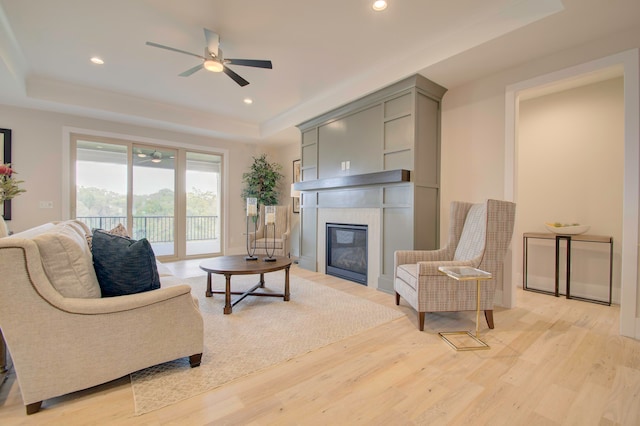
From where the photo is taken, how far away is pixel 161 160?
19.1 feet


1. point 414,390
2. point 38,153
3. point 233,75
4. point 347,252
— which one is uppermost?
point 233,75

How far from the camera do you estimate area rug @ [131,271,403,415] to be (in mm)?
1736

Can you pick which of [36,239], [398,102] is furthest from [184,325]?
[398,102]

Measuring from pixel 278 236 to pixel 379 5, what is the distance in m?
4.31

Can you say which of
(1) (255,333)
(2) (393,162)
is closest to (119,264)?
(1) (255,333)

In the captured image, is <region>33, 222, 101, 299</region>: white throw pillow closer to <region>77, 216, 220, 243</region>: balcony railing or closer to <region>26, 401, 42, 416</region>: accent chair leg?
<region>26, 401, 42, 416</region>: accent chair leg

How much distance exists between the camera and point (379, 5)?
8.30ft

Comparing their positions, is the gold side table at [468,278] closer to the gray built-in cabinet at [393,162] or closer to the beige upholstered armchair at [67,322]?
the gray built-in cabinet at [393,162]

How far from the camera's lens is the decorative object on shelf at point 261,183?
6.46 metres

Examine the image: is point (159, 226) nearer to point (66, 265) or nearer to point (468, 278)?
point (66, 265)

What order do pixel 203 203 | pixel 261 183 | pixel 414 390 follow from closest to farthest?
pixel 414 390 → pixel 203 203 → pixel 261 183

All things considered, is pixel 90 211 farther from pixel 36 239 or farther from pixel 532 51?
pixel 532 51

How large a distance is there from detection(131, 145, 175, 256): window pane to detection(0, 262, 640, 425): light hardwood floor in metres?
4.19

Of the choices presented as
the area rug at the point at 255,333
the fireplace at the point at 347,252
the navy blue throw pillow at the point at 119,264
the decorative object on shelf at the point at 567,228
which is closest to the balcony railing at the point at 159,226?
the area rug at the point at 255,333
